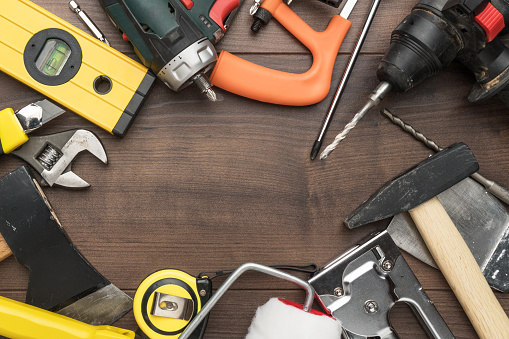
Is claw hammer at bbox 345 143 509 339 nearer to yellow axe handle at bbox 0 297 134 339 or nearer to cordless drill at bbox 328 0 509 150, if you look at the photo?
cordless drill at bbox 328 0 509 150

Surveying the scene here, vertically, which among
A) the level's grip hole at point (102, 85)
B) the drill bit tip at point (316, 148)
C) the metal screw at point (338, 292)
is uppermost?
the level's grip hole at point (102, 85)

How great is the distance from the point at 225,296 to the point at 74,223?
1.17ft

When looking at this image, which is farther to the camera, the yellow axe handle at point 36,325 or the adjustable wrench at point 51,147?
the adjustable wrench at point 51,147

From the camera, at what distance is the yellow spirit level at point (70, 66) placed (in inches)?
32.7

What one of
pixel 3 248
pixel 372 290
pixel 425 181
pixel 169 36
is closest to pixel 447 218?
pixel 425 181

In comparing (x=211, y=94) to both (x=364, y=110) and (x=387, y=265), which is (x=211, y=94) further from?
(x=387, y=265)

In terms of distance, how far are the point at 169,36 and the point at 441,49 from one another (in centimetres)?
52

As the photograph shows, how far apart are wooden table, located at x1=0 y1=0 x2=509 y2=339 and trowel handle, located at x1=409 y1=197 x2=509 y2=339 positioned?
4cm

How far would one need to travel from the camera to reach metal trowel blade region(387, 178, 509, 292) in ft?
2.80

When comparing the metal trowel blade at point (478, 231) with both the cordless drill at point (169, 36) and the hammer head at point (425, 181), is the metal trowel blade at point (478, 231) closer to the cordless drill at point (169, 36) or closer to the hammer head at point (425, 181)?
the hammer head at point (425, 181)

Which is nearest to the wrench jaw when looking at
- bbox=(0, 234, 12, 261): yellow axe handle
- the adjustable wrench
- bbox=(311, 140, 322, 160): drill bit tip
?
the adjustable wrench

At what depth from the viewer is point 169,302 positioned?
79cm

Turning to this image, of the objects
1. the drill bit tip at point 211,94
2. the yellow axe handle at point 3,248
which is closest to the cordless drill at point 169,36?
the drill bit tip at point 211,94

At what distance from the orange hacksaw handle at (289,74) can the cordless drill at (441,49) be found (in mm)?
116
